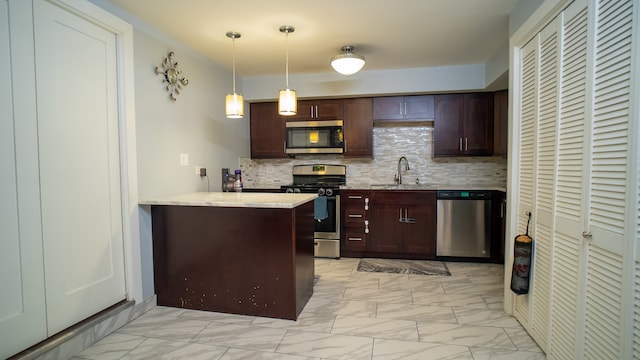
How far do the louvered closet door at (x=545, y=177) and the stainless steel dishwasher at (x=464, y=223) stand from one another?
168 centimetres

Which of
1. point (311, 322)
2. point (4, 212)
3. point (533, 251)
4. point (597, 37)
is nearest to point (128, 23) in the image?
point (4, 212)

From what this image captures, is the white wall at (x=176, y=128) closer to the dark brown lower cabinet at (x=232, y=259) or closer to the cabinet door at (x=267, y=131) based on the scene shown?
the dark brown lower cabinet at (x=232, y=259)

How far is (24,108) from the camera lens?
5.77 feet

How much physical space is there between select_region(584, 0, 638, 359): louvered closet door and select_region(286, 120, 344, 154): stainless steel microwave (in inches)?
118

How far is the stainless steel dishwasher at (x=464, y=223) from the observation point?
3719 millimetres

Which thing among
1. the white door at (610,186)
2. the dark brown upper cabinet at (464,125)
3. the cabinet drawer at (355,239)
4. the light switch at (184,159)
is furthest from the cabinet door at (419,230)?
the light switch at (184,159)

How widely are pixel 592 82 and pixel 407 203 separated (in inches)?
99.8

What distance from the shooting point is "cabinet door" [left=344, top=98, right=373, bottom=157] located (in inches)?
165

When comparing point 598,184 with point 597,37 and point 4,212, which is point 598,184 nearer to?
point 597,37

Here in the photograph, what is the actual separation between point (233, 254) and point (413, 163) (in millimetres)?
2911

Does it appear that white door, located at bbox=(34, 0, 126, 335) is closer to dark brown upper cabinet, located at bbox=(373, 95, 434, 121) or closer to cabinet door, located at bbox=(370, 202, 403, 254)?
cabinet door, located at bbox=(370, 202, 403, 254)

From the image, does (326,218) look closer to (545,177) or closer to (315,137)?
(315,137)

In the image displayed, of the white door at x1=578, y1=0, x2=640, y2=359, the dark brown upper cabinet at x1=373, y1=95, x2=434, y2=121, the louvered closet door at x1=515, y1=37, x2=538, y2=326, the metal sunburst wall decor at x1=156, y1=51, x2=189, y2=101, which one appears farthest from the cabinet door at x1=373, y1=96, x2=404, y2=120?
the white door at x1=578, y1=0, x2=640, y2=359

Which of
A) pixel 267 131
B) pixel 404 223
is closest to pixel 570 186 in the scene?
pixel 404 223
